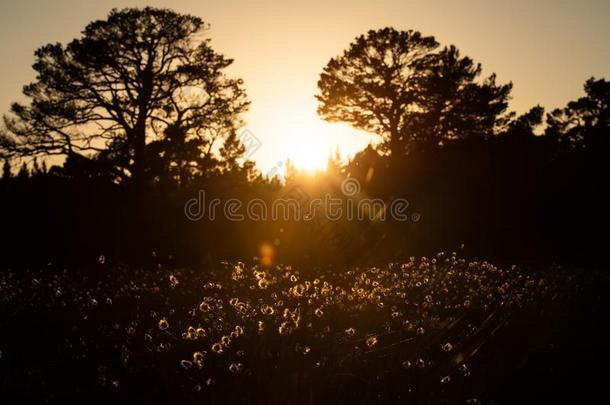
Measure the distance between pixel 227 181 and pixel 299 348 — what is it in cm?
2204

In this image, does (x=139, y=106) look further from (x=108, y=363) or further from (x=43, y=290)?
(x=108, y=363)

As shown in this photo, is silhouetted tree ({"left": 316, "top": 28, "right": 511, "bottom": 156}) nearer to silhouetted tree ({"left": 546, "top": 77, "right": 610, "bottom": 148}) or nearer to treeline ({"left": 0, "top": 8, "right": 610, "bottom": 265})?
treeline ({"left": 0, "top": 8, "right": 610, "bottom": 265})

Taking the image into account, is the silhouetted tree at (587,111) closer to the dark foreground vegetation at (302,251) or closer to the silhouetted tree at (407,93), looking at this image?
the dark foreground vegetation at (302,251)

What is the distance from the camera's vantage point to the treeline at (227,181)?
65.4 ft

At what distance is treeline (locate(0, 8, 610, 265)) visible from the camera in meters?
19.9

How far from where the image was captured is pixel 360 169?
33625mm

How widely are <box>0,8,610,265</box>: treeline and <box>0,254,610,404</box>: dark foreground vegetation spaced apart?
710 centimetres

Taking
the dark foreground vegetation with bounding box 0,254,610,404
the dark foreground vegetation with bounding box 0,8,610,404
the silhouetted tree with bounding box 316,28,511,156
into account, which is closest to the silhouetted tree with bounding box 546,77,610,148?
the dark foreground vegetation with bounding box 0,8,610,404

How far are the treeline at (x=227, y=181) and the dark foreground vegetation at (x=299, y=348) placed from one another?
710 centimetres

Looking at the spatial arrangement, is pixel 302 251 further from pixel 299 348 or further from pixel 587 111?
pixel 587 111

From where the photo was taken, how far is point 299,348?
424 cm

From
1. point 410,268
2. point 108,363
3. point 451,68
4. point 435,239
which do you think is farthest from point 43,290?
point 451,68

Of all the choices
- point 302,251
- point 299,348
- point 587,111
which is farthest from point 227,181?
point 587,111

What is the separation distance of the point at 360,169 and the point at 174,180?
1150cm
